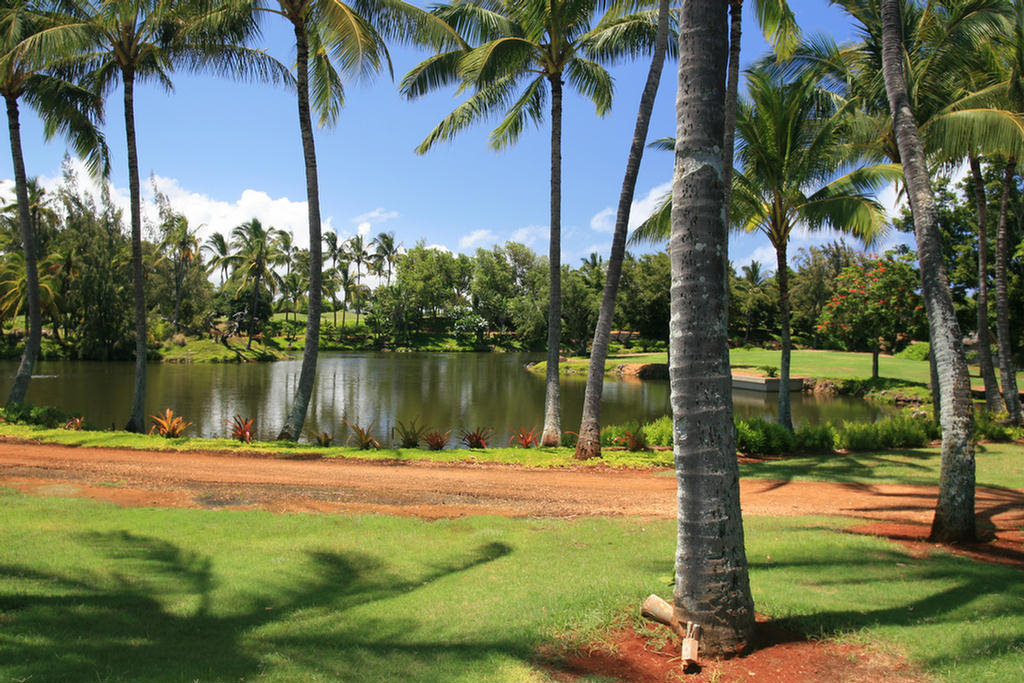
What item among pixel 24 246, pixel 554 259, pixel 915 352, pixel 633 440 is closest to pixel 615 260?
pixel 554 259

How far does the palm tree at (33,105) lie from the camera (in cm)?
1462

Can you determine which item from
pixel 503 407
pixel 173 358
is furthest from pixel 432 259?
pixel 503 407

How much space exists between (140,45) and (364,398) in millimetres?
16129

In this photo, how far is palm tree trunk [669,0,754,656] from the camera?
13.4ft

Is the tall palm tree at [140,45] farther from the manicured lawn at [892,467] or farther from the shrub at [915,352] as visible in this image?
the shrub at [915,352]

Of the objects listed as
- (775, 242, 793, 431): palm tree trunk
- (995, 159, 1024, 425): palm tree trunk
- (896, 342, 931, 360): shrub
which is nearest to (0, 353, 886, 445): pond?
(995, 159, 1024, 425): palm tree trunk

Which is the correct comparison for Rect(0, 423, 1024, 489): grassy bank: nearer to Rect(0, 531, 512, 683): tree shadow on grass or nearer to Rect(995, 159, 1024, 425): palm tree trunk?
Rect(995, 159, 1024, 425): palm tree trunk

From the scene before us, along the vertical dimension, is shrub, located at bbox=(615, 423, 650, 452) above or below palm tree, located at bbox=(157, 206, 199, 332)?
below

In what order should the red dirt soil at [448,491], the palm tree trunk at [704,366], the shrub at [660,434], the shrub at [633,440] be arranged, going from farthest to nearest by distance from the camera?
the shrub at [660,434]
the shrub at [633,440]
the red dirt soil at [448,491]
the palm tree trunk at [704,366]

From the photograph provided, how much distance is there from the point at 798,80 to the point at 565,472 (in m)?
11.0

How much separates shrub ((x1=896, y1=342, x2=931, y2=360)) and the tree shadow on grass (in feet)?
159

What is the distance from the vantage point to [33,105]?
1634 cm

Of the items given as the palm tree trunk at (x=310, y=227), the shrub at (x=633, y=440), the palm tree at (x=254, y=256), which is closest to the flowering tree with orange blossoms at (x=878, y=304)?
the shrub at (x=633, y=440)

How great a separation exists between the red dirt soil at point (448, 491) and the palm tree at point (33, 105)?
576 centimetres
